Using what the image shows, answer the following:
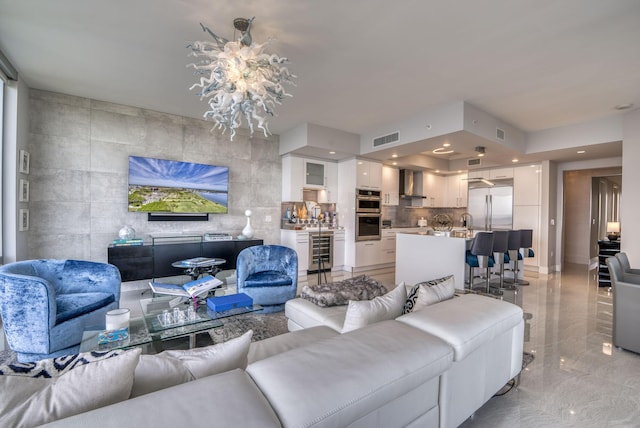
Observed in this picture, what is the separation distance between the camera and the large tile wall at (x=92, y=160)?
4.09 meters

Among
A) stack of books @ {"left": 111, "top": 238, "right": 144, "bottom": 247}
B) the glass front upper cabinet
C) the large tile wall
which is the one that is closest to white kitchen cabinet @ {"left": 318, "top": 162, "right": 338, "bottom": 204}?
the glass front upper cabinet

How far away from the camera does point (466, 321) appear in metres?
1.58

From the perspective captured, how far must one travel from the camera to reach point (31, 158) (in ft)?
13.1

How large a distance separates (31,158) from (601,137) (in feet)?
27.8

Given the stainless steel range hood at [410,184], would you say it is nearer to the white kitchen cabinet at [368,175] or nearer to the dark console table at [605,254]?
the white kitchen cabinet at [368,175]

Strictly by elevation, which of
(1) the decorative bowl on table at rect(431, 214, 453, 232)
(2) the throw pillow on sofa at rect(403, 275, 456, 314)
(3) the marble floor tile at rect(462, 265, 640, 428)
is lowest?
(3) the marble floor tile at rect(462, 265, 640, 428)

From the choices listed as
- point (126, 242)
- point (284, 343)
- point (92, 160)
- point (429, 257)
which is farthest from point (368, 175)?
point (284, 343)

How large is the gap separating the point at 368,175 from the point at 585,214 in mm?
6071

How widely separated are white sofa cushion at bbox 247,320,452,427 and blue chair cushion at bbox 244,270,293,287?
226 cm

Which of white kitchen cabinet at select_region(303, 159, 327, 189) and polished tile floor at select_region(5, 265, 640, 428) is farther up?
white kitchen cabinet at select_region(303, 159, 327, 189)

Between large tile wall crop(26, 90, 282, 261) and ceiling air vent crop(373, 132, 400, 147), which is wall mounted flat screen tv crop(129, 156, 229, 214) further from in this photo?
ceiling air vent crop(373, 132, 400, 147)

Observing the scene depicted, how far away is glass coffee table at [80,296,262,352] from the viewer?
1.98 m

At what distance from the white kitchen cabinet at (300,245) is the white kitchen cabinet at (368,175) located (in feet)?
5.16

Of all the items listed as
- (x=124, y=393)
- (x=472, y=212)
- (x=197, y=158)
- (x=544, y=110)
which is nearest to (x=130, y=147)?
(x=197, y=158)
